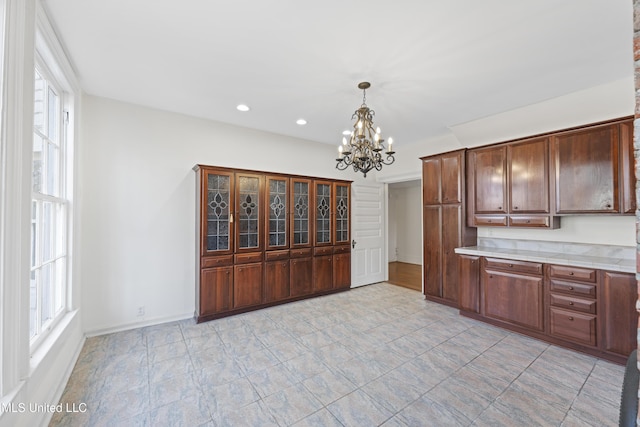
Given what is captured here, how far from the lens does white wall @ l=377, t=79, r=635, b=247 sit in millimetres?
2836

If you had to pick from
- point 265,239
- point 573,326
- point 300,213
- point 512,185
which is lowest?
point 573,326

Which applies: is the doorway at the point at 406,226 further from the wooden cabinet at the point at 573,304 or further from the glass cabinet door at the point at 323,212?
the wooden cabinet at the point at 573,304

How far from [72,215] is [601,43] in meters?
5.00

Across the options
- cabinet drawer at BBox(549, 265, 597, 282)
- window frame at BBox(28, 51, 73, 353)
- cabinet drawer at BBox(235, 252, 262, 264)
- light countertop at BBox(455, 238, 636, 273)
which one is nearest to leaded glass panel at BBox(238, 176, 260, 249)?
cabinet drawer at BBox(235, 252, 262, 264)

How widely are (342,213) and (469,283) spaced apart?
234 centimetres

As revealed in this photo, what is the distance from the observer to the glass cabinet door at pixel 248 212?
12.4 ft

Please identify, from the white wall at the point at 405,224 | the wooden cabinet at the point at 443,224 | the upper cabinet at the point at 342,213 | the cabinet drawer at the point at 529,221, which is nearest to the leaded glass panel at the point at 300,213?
the upper cabinet at the point at 342,213

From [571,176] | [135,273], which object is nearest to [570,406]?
[571,176]

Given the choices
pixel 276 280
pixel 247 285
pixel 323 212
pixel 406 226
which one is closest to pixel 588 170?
pixel 323 212

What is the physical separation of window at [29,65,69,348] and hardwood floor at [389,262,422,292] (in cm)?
510

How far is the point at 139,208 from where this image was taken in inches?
133

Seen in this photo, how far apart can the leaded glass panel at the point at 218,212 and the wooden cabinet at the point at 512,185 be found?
11.8 feet

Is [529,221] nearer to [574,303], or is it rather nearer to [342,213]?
[574,303]

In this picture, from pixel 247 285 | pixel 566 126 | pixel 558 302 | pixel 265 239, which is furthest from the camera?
pixel 265 239
